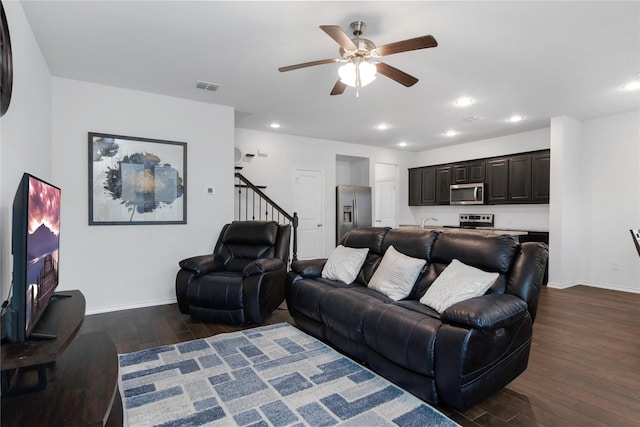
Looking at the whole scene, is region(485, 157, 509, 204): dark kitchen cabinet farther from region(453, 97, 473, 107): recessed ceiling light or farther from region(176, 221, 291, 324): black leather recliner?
region(176, 221, 291, 324): black leather recliner

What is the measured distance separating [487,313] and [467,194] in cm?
542

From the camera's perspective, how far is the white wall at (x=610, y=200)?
4.90 m

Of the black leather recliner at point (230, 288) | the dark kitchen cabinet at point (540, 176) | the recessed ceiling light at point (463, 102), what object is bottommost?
the black leather recliner at point (230, 288)

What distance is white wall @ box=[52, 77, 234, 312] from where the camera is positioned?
12.0 feet

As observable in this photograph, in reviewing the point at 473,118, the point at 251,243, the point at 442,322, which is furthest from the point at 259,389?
the point at 473,118

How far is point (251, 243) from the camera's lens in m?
4.04

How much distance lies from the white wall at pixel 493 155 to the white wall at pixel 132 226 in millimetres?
4894

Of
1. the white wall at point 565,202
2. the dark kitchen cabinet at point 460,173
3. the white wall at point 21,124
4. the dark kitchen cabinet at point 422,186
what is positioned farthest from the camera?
the dark kitchen cabinet at point 422,186

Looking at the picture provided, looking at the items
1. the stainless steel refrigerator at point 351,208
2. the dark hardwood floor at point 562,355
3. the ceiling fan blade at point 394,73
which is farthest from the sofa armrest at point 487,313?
the stainless steel refrigerator at point 351,208

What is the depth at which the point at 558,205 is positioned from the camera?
5121mm

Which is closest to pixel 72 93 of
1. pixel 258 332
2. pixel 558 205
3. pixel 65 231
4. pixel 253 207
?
pixel 65 231

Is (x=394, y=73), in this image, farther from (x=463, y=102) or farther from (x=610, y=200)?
(x=610, y=200)

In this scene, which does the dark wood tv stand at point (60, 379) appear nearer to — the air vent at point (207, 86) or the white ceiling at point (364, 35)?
the white ceiling at point (364, 35)

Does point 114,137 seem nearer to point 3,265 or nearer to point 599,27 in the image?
point 3,265
